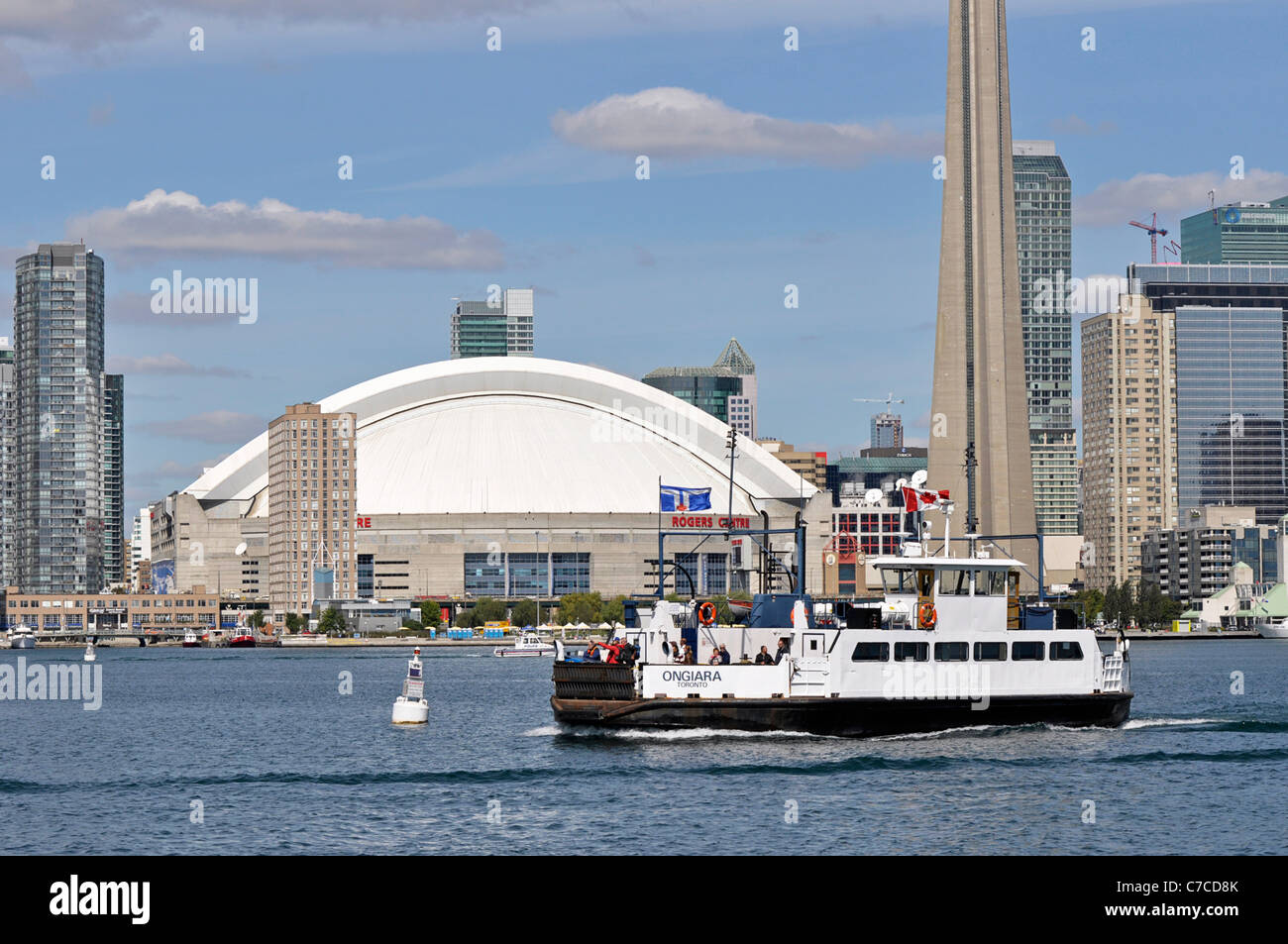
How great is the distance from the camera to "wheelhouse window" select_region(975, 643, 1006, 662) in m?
55.5

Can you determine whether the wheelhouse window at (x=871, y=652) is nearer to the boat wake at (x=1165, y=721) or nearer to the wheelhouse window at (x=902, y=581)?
the wheelhouse window at (x=902, y=581)

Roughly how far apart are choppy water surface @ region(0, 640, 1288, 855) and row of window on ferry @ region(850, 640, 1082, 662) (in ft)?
7.70

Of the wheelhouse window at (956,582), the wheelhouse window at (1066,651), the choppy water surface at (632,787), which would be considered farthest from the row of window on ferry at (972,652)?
the choppy water surface at (632,787)

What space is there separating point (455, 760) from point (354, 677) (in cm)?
7258

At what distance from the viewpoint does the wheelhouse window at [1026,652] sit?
56.1 m

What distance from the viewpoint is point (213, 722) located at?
74.8 m

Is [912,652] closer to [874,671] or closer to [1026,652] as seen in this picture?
[874,671]

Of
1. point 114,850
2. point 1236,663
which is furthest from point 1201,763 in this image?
point 1236,663

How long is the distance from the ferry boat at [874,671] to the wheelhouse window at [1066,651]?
1.9 inches

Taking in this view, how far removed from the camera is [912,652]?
54750mm

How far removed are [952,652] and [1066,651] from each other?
14.2 feet

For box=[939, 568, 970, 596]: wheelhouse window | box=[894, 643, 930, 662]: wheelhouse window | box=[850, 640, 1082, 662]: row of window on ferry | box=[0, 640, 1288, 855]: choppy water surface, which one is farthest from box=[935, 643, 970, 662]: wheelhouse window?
box=[0, 640, 1288, 855]: choppy water surface
